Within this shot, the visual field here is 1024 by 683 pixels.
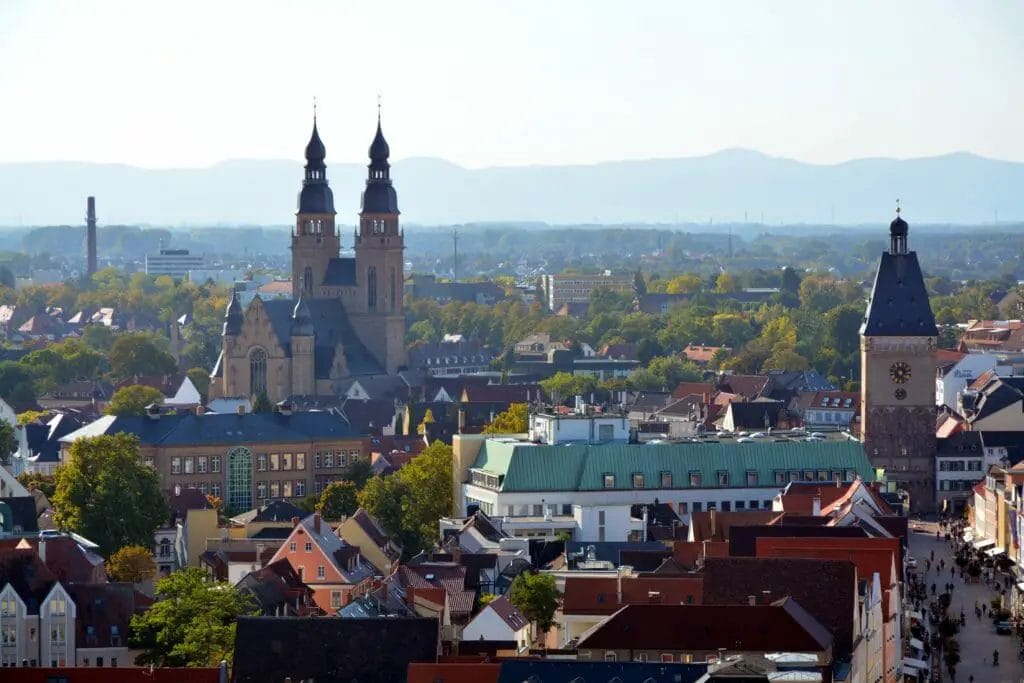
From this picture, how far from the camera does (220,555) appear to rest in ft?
306

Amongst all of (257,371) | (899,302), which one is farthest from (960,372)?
(899,302)

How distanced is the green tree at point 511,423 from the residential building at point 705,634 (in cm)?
5259

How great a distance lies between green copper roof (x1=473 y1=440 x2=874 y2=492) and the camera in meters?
102

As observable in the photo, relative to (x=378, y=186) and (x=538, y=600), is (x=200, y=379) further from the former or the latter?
(x=538, y=600)

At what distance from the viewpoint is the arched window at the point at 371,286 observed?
6914 inches

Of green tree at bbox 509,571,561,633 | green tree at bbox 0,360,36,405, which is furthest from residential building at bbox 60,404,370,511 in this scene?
green tree at bbox 0,360,36,405

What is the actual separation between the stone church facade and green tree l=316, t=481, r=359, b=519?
5463 centimetres

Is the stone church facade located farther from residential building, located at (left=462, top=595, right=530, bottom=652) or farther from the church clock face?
residential building, located at (left=462, top=595, right=530, bottom=652)

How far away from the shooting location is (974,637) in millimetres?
85688

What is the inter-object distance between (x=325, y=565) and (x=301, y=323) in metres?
82.4

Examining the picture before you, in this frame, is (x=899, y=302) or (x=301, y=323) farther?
(x=301, y=323)

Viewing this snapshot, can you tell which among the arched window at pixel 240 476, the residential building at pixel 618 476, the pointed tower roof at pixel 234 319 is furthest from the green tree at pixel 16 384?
the residential building at pixel 618 476

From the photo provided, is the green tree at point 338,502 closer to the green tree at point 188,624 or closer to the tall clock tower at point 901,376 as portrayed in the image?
the tall clock tower at point 901,376

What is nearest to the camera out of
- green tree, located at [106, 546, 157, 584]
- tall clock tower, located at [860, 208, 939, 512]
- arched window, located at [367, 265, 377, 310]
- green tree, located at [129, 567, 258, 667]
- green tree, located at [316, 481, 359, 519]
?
green tree, located at [129, 567, 258, 667]
